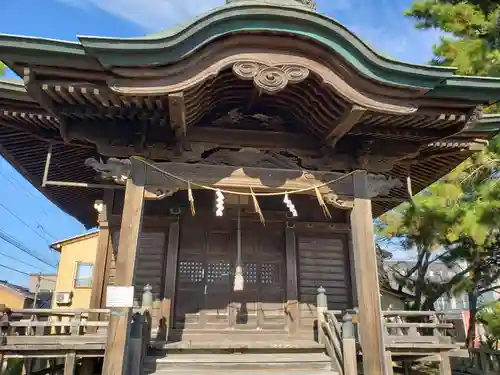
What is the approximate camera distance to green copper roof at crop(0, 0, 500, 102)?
210 inches

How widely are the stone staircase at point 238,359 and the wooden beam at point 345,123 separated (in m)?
3.68

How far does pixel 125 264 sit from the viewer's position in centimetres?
597

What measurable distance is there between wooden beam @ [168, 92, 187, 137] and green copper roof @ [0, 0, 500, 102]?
47cm

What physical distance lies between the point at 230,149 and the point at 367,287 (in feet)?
10.1

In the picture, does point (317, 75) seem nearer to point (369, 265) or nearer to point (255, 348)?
point (369, 265)

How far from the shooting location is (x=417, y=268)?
21203 mm

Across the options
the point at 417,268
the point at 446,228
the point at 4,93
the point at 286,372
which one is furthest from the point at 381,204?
the point at 417,268

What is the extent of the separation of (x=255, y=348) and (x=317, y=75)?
16.0 ft

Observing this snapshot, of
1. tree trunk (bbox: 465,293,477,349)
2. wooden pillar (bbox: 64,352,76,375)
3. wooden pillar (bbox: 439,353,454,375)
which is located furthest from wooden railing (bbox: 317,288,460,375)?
tree trunk (bbox: 465,293,477,349)

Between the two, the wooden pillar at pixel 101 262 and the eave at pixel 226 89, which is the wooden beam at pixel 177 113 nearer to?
the eave at pixel 226 89

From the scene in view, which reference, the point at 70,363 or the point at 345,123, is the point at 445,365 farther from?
the point at 70,363

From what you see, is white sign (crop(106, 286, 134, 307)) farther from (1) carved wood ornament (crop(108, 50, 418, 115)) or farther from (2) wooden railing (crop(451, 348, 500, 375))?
(2) wooden railing (crop(451, 348, 500, 375))

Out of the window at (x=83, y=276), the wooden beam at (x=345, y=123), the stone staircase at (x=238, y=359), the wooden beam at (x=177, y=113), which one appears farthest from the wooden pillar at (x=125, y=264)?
the window at (x=83, y=276)

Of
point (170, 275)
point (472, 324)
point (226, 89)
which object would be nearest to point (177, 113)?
point (226, 89)
